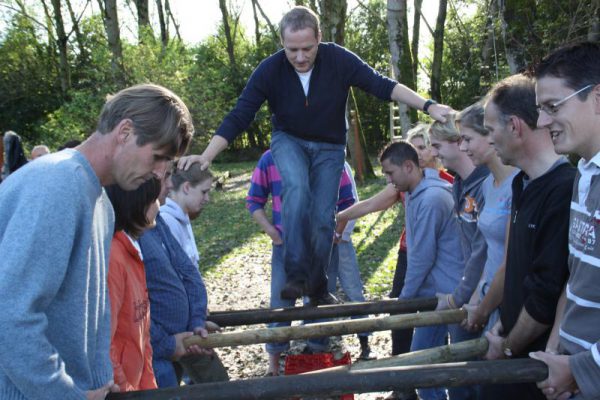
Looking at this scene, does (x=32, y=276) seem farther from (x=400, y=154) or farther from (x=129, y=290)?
(x=400, y=154)

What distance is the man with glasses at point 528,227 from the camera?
2.52 meters

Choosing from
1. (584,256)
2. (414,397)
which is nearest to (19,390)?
(584,256)

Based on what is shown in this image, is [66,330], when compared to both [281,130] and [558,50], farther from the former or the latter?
[281,130]

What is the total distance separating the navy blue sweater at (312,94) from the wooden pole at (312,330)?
4.69 ft

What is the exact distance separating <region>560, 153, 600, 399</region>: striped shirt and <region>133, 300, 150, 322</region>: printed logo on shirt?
65.5 inches

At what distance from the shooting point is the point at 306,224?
4238 millimetres

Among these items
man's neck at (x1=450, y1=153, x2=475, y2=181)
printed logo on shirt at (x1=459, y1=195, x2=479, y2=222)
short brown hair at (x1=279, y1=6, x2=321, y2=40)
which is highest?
short brown hair at (x1=279, y1=6, x2=321, y2=40)

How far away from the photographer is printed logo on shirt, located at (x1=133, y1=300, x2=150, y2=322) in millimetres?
2670

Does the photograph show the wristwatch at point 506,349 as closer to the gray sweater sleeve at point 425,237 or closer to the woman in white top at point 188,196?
the gray sweater sleeve at point 425,237

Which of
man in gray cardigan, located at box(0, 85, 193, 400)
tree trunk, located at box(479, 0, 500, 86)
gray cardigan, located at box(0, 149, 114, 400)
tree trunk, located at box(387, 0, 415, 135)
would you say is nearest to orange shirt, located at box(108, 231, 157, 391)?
man in gray cardigan, located at box(0, 85, 193, 400)

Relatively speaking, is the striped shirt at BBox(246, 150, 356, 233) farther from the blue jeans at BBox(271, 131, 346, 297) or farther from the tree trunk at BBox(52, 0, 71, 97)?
the tree trunk at BBox(52, 0, 71, 97)

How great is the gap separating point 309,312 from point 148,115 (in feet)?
6.46

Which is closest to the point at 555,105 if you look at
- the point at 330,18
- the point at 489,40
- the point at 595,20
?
the point at 595,20

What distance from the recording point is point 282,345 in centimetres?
534
